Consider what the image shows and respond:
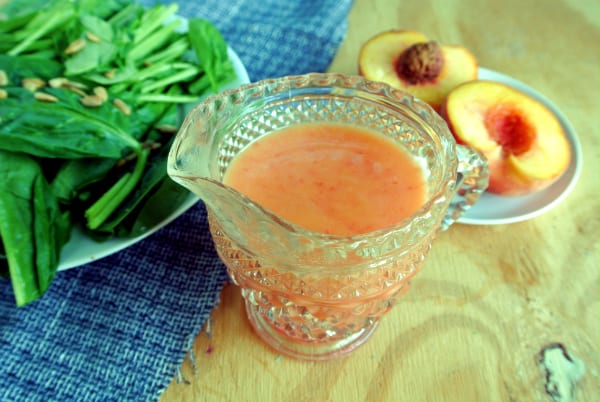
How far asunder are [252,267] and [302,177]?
147mm

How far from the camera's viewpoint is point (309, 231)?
549 millimetres

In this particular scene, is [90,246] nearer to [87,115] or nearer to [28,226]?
[28,226]

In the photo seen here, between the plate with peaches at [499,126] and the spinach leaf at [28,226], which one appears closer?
the spinach leaf at [28,226]

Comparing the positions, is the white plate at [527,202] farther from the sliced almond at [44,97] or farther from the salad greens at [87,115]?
the sliced almond at [44,97]

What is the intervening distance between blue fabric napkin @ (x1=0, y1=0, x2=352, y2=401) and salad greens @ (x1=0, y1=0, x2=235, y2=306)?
2.7 inches

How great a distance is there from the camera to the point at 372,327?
0.81 meters

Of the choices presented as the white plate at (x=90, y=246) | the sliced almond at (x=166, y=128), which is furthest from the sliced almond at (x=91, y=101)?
the white plate at (x=90, y=246)

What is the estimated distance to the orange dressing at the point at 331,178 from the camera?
0.68 metres

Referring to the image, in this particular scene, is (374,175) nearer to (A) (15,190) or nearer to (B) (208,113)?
(B) (208,113)

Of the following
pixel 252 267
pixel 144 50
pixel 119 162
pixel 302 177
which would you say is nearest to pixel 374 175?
pixel 302 177

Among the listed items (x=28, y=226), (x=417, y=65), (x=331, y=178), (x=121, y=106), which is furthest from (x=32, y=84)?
(x=417, y=65)

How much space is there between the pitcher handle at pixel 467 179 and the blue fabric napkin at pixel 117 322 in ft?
1.30

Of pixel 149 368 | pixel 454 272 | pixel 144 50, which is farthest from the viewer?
pixel 144 50

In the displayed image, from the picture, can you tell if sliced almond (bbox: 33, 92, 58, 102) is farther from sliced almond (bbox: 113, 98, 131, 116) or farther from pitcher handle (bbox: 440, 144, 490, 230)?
pitcher handle (bbox: 440, 144, 490, 230)
